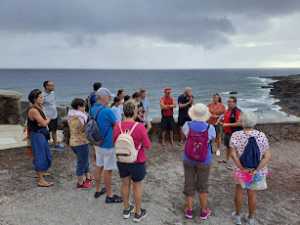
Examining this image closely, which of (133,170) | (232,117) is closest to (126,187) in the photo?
(133,170)

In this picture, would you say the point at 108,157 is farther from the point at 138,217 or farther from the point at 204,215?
the point at 204,215

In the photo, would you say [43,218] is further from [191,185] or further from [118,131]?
[191,185]

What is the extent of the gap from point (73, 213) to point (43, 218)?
42 centimetres

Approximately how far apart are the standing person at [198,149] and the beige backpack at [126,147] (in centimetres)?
79

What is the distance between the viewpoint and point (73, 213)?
5.07 metres

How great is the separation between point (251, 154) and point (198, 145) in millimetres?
707

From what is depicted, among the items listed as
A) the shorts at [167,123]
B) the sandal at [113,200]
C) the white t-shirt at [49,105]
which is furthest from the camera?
the shorts at [167,123]

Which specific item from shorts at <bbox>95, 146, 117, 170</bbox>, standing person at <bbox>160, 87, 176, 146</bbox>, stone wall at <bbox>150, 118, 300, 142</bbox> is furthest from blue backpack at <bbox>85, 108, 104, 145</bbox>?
stone wall at <bbox>150, 118, 300, 142</bbox>

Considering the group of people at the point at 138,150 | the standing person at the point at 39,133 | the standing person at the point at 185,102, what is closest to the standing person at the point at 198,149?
the group of people at the point at 138,150

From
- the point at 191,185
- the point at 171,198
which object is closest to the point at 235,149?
the point at 191,185

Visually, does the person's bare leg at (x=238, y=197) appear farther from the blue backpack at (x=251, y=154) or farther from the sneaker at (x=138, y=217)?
the sneaker at (x=138, y=217)

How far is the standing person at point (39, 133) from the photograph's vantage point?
5.64 m

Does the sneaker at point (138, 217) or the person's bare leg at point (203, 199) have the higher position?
the person's bare leg at point (203, 199)

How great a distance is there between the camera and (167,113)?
29.3 feet
